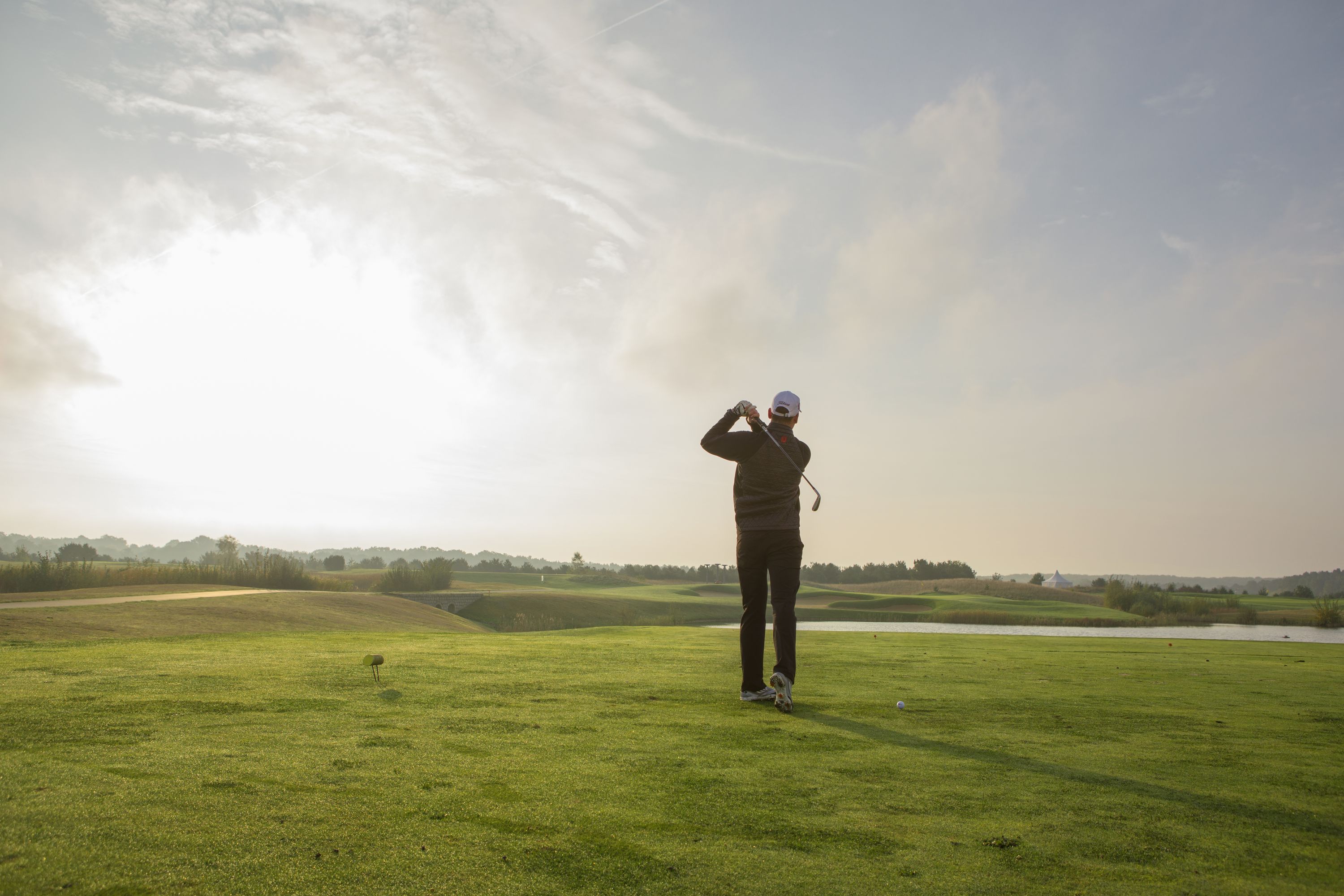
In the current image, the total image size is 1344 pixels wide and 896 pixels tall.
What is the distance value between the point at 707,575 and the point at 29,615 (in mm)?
102762

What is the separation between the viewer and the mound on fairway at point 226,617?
11.1m

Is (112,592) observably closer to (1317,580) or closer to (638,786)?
(638,786)

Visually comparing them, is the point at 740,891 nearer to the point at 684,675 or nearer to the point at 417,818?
the point at 417,818

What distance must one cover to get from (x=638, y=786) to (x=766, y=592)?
322 centimetres

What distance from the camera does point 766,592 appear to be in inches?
250

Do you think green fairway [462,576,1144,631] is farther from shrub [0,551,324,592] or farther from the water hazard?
shrub [0,551,324,592]

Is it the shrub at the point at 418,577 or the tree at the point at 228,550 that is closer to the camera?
the tree at the point at 228,550

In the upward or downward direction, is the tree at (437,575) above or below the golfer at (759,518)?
below

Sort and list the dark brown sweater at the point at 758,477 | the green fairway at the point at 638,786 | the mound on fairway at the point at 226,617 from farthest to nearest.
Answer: the mound on fairway at the point at 226,617 < the dark brown sweater at the point at 758,477 < the green fairway at the point at 638,786

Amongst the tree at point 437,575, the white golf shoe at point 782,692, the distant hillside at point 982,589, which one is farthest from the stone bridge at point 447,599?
the distant hillside at point 982,589

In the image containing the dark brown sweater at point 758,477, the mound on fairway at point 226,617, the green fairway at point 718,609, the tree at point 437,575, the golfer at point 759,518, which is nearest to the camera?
the golfer at point 759,518

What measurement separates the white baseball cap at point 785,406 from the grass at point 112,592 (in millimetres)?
20858

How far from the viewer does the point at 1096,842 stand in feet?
9.15

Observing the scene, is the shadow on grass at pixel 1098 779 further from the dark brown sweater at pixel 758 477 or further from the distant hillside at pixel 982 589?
the distant hillside at pixel 982 589
